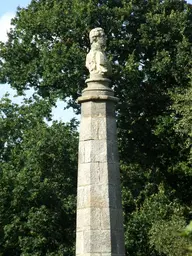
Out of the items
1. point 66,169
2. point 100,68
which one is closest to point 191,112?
point 66,169

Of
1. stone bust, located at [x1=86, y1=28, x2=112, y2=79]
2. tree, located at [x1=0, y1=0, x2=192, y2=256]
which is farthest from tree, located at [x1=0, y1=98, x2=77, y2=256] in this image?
stone bust, located at [x1=86, y1=28, x2=112, y2=79]

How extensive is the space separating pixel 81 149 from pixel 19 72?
17.7 metres

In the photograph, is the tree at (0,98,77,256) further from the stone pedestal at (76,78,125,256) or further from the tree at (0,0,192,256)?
the stone pedestal at (76,78,125,256)

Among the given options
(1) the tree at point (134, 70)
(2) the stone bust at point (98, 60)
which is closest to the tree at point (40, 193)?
(1) the tree at point (134, 70)

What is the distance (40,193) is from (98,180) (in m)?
15.3

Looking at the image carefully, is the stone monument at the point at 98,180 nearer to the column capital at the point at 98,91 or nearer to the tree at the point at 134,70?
the column capital at the point at 98,91

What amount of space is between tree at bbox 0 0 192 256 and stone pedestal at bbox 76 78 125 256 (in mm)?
14495

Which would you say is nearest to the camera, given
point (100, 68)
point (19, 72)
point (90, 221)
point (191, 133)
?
point (90, 221)

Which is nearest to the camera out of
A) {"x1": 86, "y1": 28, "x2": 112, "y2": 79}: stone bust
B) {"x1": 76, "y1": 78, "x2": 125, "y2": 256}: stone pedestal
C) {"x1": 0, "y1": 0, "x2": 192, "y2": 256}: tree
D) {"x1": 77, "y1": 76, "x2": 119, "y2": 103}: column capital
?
{"x1": 76, "y1": 78, "x2": 125, "y2": 256}: stone pedestal

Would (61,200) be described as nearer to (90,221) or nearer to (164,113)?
(164,113)

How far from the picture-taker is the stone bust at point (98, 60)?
551 inches

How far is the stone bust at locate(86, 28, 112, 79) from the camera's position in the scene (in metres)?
14.0

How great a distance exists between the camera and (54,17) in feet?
97.3

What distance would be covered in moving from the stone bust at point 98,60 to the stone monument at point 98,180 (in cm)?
5
